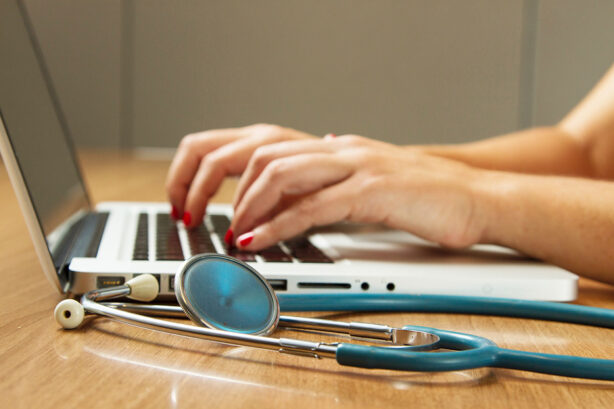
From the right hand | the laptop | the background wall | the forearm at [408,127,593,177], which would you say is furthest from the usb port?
the background wall

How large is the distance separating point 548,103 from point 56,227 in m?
2.96

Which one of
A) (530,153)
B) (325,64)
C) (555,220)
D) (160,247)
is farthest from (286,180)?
(325,64)

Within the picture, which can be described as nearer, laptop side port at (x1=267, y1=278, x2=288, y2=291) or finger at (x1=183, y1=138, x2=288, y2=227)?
laptop side port at (x1=267, y1=278, x2=288, y2=291)

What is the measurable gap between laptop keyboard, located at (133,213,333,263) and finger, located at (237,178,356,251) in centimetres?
1

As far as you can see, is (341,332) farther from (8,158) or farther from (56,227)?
(56,227)

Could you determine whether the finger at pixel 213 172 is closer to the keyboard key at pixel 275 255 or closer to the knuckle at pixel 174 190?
the knuckle at pixel 174 190

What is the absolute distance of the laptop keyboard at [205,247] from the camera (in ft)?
1.95

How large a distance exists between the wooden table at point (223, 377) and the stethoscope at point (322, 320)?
1 cm

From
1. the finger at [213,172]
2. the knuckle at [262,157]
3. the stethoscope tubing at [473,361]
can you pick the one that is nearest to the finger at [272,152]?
the knuckle at [262,157]

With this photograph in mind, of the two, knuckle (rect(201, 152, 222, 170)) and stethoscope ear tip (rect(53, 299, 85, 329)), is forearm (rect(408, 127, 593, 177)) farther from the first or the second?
stethoscope ear tip (rect(53, 299, 85, 329))

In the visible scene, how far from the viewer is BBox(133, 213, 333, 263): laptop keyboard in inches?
23.4

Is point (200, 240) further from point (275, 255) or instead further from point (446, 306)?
point (446, 306)

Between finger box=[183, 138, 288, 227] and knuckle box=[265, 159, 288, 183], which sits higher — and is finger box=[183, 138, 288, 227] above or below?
below

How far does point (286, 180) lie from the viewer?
65 centimetres
